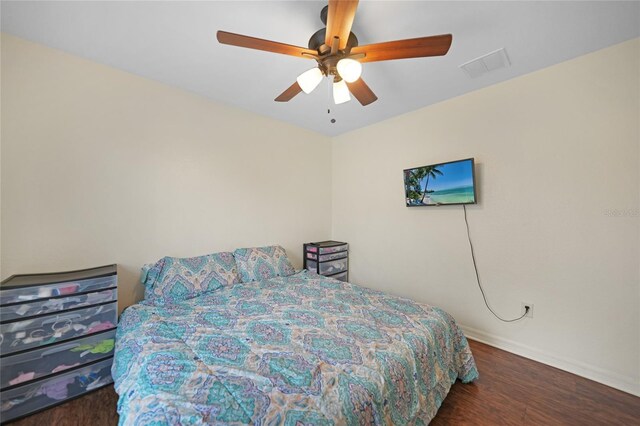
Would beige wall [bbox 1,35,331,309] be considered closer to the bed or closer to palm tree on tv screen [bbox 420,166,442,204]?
the bed

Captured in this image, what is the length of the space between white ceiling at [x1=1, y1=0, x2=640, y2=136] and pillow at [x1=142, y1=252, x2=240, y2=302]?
1.73m

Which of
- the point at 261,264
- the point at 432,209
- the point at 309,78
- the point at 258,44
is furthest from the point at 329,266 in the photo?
the point at 258,44

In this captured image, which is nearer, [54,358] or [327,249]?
[54,358]

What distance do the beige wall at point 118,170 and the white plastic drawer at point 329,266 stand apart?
28.0 inches

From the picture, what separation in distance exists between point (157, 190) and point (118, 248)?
0.60 m

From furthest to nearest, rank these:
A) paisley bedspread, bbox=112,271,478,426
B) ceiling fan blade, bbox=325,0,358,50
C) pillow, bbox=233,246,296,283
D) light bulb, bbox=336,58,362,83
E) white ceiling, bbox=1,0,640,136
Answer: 1. pillow, bbox=233,246,296,283
2. white ceiling, bbox=1,0,640,136
3. light bulb, bbox=336,58,362,83
4. ceiling fan blade, bbox=325,0,358,50
5. paisley bedspread, bbox=112,271,478,426

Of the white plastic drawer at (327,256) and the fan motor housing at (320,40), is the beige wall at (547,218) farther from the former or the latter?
the fan motor housing at (320,40)

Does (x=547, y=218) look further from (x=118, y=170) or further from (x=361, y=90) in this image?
(x=118, y=170)

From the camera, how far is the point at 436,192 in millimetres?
2641

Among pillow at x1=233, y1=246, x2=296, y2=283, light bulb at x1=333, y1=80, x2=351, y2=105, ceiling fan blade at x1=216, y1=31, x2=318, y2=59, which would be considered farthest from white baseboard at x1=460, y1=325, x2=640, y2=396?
ceiling fan blade at x1=216, y1=31, x2=318, y2=59

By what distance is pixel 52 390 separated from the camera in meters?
1.53

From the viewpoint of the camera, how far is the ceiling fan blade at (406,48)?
4.13ft

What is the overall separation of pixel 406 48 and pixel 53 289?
2.65 meters

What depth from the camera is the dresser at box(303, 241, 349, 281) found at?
3.28 metres
